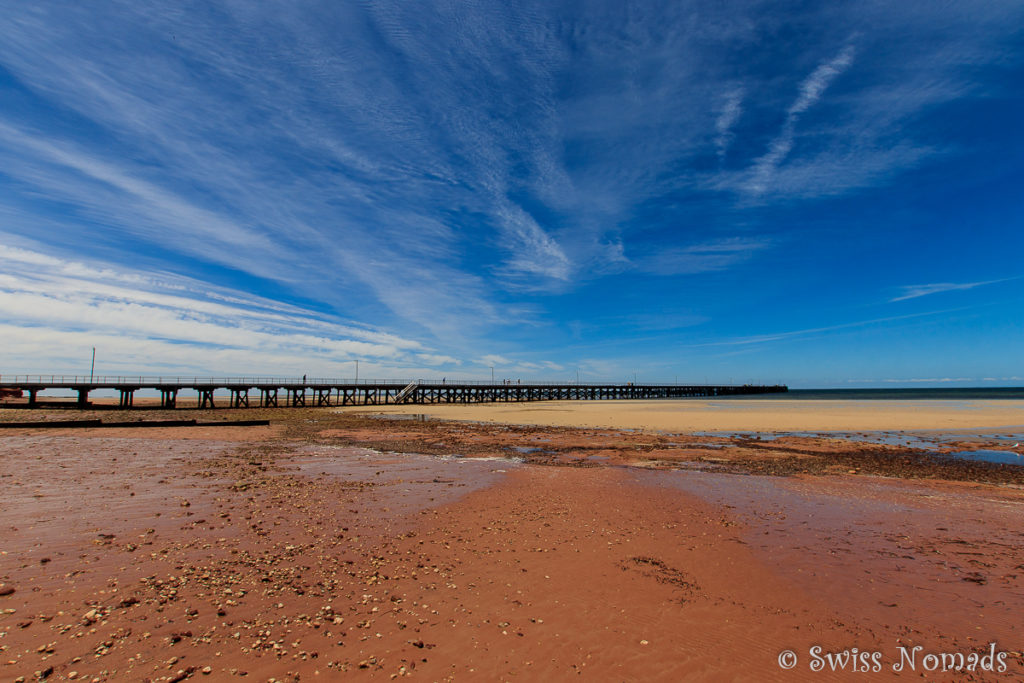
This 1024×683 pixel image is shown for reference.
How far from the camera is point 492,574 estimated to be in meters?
6.68

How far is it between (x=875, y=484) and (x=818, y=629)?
10388mm

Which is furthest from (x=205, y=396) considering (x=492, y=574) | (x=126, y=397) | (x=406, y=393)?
(x=492, y=574)

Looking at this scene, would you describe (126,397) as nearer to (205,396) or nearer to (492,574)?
(205,396)

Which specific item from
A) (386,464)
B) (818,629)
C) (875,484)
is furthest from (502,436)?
(818,629)

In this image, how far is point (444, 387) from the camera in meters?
84.4

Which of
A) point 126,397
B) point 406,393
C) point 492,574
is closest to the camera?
point 492,574

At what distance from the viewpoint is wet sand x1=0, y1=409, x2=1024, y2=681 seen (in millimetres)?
4590

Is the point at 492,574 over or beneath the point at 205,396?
beneath

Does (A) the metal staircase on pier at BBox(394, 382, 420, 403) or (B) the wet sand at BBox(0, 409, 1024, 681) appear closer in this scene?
(B) the wet sand at BBox(0, 409, 1024, 681)

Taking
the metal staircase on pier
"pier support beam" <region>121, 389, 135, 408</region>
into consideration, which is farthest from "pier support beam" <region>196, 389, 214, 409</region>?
the metal staircase on pier

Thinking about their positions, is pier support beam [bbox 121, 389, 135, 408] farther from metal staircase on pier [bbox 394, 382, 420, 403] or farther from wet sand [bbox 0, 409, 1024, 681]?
wet sand [bbox 0, 409, 1024, 681]

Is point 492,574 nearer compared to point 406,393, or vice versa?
point 492,574

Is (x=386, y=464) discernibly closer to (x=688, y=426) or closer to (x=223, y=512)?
(x=223, y=512)

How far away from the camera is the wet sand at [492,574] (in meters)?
4.59
